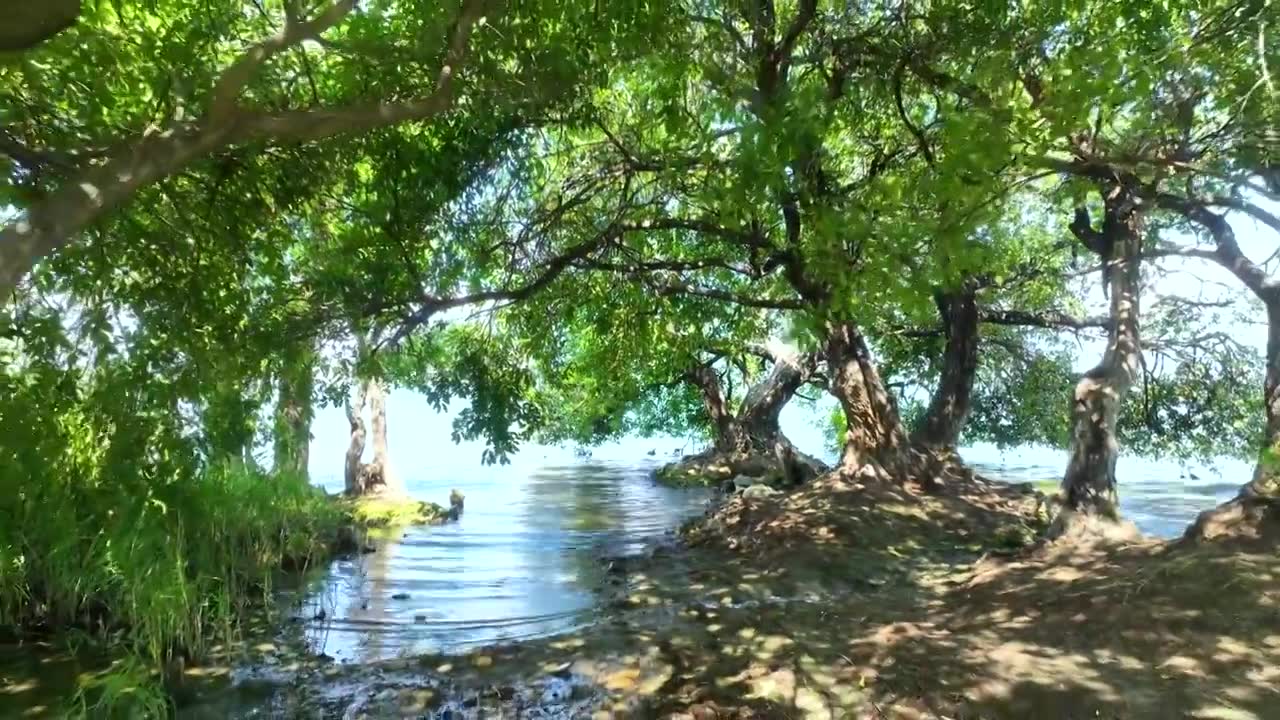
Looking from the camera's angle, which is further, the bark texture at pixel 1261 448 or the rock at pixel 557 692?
the bark texture at pixel 1261 448

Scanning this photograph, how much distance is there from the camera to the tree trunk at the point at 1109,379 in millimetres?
8844

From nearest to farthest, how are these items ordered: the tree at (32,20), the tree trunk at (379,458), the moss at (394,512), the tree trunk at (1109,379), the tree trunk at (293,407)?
the tree at (32,20), the tree trunk at (1109,379), the tree trunk at (293,407), the moss at (394,512), the tree trunk at (379,458)

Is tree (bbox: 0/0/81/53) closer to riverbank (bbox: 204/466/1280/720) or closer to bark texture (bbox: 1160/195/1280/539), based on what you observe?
riverbank (bbox: 204/466/1280/720)

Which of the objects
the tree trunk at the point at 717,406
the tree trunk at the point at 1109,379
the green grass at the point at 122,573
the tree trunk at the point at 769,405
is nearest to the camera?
the green grass at the point at 122,573

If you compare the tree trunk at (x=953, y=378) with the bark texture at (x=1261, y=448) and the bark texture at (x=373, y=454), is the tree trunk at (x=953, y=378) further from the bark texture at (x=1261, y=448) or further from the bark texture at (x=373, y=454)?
the bark texture at (x=373, y=454)

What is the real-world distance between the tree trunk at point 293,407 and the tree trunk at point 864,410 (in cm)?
731

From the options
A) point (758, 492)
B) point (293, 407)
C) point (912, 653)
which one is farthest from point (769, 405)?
point (912, 653)

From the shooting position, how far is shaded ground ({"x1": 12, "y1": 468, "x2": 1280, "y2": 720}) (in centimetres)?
492

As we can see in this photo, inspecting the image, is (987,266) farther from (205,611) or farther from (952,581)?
(205,611)

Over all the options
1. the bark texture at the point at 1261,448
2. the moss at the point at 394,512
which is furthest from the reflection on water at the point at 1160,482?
the moss at the point at 394,512

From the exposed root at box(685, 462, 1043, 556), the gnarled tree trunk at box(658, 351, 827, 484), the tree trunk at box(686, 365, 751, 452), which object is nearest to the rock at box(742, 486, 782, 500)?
the exposed root at box(685, 462, 1043, 556)

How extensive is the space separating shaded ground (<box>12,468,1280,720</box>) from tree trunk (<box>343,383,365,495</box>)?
1122 centimetres

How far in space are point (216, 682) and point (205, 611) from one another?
1148 mm

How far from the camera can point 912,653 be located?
5758 mm
